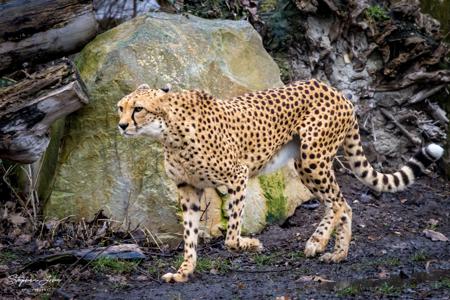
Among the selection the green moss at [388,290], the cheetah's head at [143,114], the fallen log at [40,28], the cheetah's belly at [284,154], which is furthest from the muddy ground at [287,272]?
the fallen log at [40,28]

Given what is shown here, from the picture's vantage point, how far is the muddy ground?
5.55 meters

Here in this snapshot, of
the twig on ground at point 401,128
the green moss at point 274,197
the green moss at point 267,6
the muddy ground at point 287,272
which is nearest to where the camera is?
the muddy ground at point 287,272

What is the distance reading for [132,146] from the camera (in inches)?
282

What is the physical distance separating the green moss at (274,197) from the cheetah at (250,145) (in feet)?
2.41

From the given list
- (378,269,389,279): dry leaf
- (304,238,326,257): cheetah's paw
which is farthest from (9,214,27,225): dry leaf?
(378,269,389,279): dry leaf

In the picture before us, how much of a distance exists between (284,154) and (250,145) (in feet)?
Result: 1.26

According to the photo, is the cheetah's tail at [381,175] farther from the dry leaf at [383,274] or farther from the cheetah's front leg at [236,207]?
the cheetah's front leg at [236,207]

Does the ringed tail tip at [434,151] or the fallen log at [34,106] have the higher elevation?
the fallen log at [34,106]

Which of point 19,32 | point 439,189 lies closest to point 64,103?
point 19,32

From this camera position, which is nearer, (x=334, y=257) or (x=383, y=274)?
(x=383, y=274)

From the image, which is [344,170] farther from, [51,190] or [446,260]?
[51,190]

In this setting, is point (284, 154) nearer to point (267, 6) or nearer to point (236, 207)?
point (236, 207)

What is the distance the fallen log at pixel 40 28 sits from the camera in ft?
22.1

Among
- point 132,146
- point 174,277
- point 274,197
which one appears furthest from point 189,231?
point 274,197
